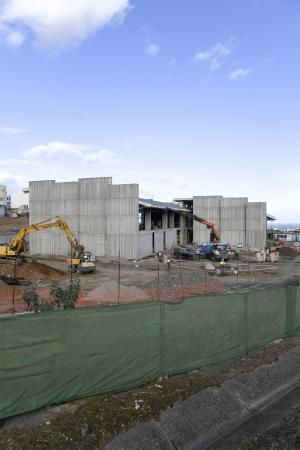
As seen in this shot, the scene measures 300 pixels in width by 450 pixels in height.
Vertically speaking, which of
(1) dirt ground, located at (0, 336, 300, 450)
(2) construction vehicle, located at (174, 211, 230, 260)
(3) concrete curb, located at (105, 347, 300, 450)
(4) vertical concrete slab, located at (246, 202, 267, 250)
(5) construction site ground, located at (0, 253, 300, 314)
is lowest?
(5) construction site ground, located at (0, 253, 300, 314)

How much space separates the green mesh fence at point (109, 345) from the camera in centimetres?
673

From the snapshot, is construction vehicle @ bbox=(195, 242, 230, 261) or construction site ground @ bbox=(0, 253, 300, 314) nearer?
construction site ground @ bbox=(0, 253, 300, 314)

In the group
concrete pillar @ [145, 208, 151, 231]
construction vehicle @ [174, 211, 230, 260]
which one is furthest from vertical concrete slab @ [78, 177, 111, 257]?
construction vehicle @ [174, 211, 230, 260]

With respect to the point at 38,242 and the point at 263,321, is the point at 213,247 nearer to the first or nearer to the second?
the point at 38,242

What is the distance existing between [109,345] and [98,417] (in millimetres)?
1343

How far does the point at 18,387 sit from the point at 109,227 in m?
43.2

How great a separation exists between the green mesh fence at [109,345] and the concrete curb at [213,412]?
3.67 ft

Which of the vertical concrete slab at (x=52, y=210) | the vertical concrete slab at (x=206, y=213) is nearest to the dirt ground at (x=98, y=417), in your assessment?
the vertical concrete slab at (x=52, y=210)

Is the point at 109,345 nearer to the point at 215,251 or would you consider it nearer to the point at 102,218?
the point at 215,251

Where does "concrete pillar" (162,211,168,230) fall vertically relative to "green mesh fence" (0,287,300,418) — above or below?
above

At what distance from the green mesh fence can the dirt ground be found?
0.76ft

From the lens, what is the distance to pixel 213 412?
7.62 m

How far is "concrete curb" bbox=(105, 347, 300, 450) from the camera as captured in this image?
646 centimetres

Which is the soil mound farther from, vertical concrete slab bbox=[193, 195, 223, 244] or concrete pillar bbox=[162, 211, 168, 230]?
vertical concrete slab bbox=[193, 195, 223, 244]
